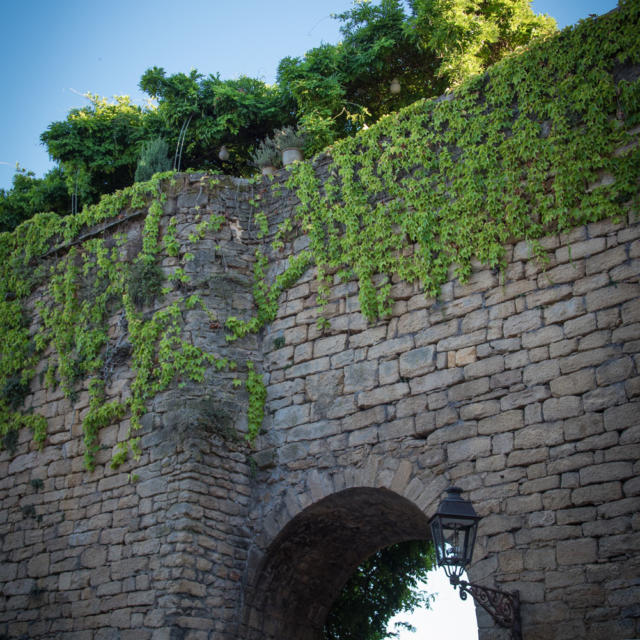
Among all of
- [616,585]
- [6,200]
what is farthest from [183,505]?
[6,200]

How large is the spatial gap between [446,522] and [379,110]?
738 cm

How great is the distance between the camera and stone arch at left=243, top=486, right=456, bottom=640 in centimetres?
657

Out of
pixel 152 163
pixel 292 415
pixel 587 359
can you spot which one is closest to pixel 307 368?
pixel 292 415

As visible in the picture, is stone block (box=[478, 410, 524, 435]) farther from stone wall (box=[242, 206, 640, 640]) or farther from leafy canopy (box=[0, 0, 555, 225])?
leafy canopy (box=[0, 0, 555, 225])

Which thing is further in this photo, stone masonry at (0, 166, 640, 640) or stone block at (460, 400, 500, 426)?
stone block at (460, 400, 500, 426)

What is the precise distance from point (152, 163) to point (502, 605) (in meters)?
5.93

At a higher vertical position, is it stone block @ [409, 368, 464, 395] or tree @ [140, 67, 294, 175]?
tree @ [140, 67, 294, 175]

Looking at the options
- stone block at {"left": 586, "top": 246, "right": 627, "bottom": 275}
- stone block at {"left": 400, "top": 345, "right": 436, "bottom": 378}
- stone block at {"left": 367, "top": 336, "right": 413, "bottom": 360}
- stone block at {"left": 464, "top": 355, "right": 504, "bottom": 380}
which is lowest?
stone block at {"left": 464, "top": 355, "right": 504, "bottom": 380}

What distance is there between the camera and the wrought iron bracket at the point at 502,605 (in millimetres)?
5129

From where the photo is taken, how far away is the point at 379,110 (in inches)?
438

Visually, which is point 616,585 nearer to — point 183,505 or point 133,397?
point 183,505

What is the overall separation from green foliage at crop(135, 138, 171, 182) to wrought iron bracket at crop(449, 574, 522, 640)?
555 cm

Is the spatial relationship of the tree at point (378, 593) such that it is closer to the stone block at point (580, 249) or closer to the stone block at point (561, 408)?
the stone block at point (561, 408)

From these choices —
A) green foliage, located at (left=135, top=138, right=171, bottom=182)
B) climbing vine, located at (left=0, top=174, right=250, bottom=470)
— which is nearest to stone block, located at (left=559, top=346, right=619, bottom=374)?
climbing vine, located at (left=0, top=174, right=250, bottom=470)
